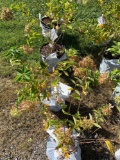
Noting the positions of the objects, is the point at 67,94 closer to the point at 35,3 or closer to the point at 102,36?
the point at 102,36

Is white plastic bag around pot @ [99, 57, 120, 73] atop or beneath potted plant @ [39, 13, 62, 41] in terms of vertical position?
beneath

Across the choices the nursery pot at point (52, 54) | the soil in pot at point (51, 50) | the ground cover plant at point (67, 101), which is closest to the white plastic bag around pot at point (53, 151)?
the ground cover plant at point (67, 101)

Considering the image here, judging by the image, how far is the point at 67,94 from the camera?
3098 millimetres

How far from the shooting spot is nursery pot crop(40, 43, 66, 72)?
344cm

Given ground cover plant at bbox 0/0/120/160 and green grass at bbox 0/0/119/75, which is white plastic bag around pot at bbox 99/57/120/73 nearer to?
ground cover plant at bbox 0/0/120/160

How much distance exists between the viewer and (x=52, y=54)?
11.2 ft

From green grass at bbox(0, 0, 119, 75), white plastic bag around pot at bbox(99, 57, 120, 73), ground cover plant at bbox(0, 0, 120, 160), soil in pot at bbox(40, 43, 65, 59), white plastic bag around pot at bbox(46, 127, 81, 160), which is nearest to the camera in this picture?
ground cover plant at bbox(0, 0, 120, 160)

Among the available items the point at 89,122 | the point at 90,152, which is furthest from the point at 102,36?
the point at 90,152

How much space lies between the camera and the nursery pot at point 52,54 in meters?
3.44

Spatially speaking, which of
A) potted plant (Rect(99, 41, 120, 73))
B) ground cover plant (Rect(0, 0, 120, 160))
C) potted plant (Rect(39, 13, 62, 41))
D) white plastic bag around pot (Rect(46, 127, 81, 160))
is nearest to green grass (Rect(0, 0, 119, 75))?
ground cover plant (Rect(0, 0, 120, 160))

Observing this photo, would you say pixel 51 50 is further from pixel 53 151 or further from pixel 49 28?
pixel 53 151

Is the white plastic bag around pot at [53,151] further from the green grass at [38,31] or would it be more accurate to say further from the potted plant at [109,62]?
the green grass at [38,31]

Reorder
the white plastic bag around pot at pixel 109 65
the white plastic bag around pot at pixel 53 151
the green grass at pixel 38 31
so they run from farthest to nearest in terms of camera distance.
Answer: the green grass at pixel 38 31 → the white plastic bag around pot at pixel 109 65 → the white plastic bag around pot at pixel 53 151

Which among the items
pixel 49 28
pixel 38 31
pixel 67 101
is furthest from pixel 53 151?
pixel 38 31
